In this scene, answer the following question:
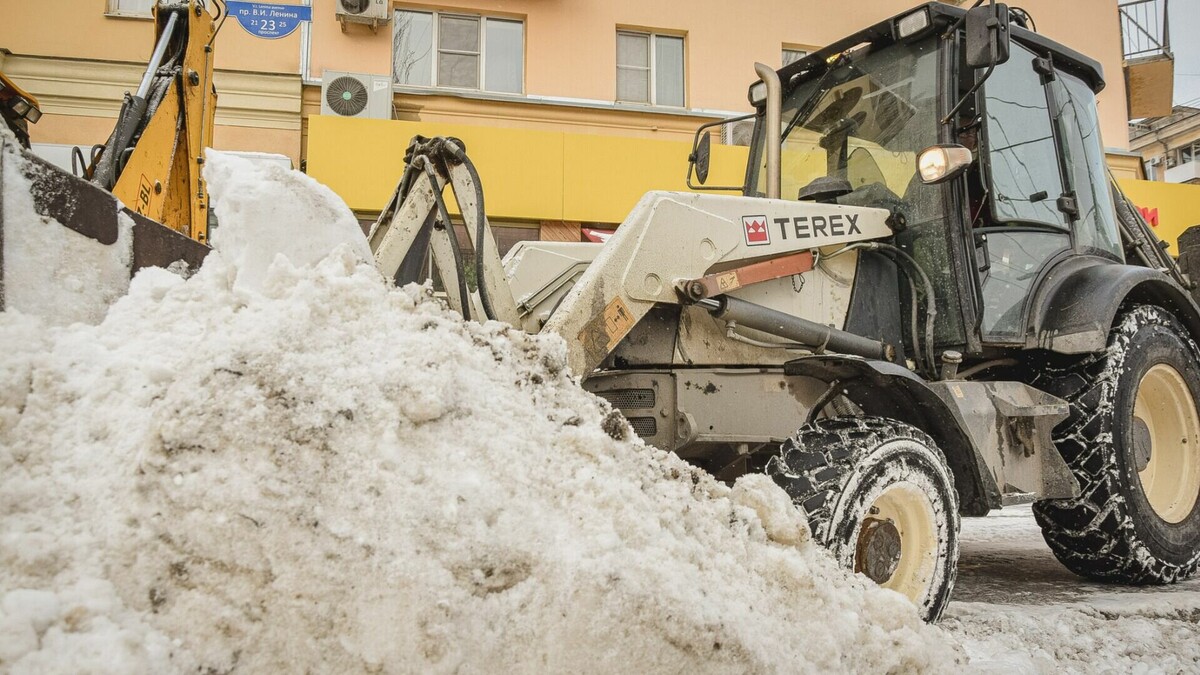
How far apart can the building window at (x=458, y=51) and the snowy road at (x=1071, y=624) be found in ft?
30.6

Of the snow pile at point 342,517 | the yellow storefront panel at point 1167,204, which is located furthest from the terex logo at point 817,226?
the yellow storefront panel at point 1167,204

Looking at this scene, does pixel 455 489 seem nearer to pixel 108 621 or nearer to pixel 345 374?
pixel 345 374

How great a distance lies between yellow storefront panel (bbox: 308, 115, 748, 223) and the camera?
34.0ft

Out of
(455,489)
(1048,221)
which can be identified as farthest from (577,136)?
(455,489)

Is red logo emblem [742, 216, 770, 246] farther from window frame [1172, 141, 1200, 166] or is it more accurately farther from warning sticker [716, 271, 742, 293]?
window frame [1172, 141, 1200, 166]

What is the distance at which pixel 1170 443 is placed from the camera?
4660 mm

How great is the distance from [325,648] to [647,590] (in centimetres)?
65

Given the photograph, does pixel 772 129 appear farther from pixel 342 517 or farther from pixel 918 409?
pixel 342 517

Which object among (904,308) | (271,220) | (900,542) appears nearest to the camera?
(271,220)

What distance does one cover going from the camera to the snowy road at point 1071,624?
9.66ft

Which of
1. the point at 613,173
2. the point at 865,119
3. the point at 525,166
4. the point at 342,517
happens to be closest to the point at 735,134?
the point at 613,173

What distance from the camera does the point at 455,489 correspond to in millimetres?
1839

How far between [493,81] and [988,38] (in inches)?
370

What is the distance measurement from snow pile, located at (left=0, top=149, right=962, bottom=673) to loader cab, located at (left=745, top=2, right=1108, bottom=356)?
2.26 m
